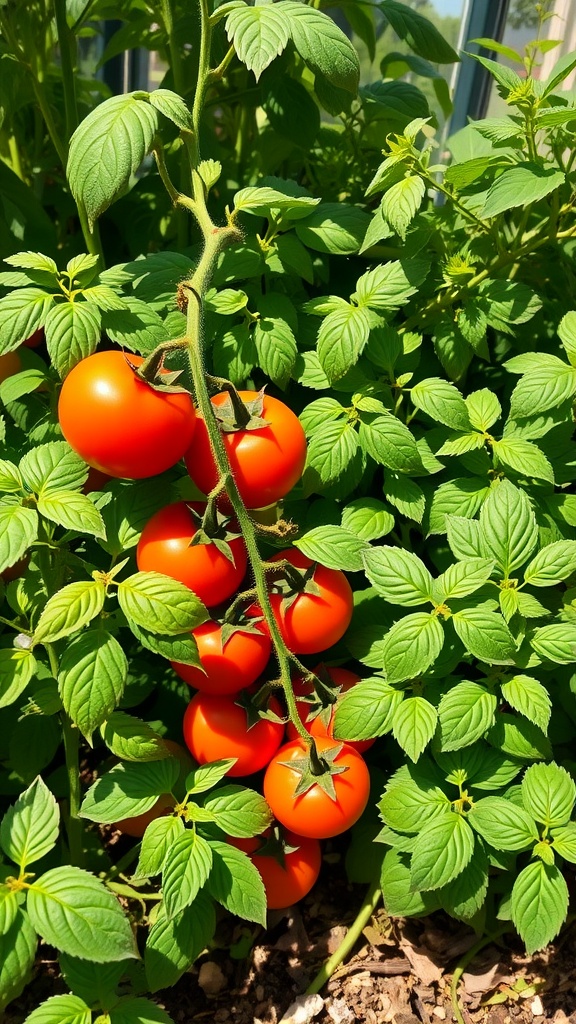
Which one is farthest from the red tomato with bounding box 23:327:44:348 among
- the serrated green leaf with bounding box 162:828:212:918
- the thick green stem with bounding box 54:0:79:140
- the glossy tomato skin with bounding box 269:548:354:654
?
the serrated green leaf with bounding box 162:828:212:918

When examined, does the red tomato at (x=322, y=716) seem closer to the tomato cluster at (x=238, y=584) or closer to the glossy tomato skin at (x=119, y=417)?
the tomato cluster at (x=238, y=584)

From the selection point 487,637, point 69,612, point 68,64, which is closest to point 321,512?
point 487,637

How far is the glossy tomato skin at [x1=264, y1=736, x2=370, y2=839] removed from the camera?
94cm

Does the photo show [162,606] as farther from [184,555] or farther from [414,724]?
[414,724]

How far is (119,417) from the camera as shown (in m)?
0.82

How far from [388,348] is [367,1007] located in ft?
2.72

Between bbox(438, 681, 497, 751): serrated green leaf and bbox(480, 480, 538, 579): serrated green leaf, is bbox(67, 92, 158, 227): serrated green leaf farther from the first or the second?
bbox(438, 681, 497, 751): serrated green leaf

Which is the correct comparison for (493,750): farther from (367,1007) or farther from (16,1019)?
(16,1019)

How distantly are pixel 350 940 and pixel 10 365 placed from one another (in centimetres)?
87

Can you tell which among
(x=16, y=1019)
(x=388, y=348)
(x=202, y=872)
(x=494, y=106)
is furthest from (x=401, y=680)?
(x=494, y=106)

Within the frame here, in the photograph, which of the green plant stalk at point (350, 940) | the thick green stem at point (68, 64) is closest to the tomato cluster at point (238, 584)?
the green plant stalk at point (350, 940)

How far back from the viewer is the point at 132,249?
1.40 m

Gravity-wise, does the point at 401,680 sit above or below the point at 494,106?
below

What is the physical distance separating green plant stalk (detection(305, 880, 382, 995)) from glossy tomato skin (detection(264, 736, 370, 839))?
0.69 feet
